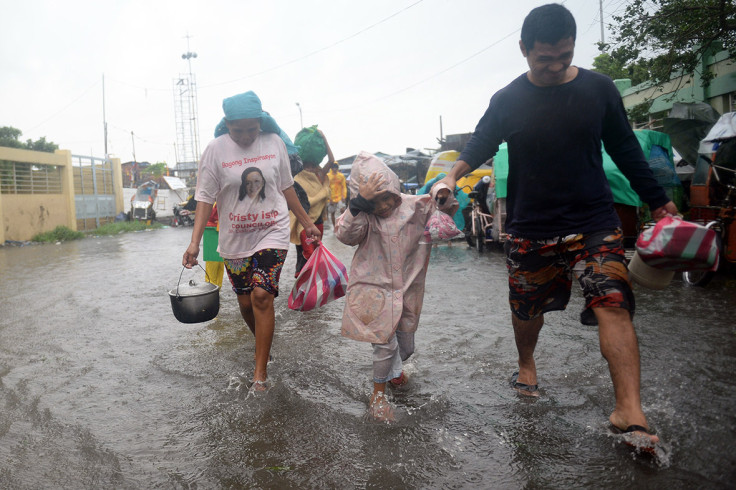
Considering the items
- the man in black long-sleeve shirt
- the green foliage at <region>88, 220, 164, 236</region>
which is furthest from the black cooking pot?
the green foliage at <region>88, 220, 164, 236</region>

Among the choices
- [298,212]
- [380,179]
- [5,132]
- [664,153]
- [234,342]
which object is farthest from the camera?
[5,132]

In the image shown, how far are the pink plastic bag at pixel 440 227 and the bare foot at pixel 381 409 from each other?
877 millimetres

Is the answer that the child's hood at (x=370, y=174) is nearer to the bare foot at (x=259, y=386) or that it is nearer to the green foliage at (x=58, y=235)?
the bare foot at (x=259, y=386)

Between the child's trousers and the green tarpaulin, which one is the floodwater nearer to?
the child's trousers

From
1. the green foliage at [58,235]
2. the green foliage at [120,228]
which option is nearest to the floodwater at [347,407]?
the green foliage at [58,235]

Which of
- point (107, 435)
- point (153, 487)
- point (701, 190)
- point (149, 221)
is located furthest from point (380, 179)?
point (149, 221)

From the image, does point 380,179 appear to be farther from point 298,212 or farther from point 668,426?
point 668,426

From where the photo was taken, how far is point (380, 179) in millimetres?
2949

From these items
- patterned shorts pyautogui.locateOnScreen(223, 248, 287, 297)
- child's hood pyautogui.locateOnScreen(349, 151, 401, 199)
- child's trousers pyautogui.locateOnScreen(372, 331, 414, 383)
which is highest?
child's hood pyautogui.locateOnScreen(349, 151, 401, 199)

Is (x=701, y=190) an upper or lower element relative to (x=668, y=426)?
upper

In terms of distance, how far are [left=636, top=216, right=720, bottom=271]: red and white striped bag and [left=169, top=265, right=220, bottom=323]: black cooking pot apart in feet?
8.27

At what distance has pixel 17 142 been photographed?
108 ft

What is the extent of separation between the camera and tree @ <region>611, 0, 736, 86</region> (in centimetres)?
737

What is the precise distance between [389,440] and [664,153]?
6.62 meters
